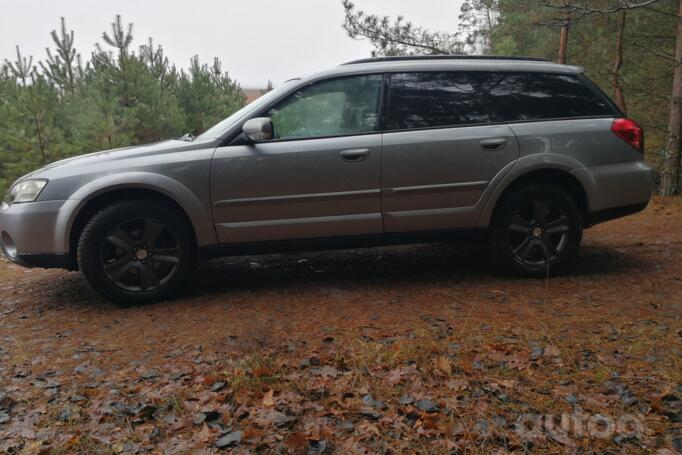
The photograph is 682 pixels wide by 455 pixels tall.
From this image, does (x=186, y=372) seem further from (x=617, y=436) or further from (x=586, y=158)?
(x=586, y=158)

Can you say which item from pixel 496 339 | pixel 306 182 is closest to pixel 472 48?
pixel 306 182

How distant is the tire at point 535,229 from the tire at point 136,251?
2655 mm

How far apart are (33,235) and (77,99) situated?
14.5 m

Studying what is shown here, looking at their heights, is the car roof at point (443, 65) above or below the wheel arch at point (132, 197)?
above

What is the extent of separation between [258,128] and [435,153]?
1.47 meters

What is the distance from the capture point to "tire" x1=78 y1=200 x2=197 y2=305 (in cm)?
407

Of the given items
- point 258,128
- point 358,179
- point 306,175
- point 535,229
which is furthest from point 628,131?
point 258,128

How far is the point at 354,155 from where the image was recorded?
423 centimetres

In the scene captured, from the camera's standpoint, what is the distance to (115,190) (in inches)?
162

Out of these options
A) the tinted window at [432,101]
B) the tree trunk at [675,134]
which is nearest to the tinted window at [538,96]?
the tinted window at [432,101]

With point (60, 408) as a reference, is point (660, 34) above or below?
above

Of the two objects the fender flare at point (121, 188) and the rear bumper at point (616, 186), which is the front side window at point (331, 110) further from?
the rear bumper at point (616, 186)

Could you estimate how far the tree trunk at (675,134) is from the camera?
360 inches

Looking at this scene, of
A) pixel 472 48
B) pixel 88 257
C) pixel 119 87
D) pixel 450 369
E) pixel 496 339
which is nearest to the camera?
pixel 450 369
